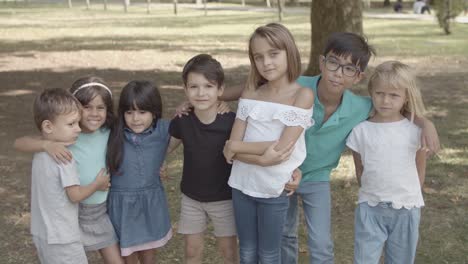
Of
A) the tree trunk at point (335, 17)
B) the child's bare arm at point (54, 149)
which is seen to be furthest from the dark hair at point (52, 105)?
the tree trunk at point (335, 17)

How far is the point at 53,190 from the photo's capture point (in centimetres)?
284

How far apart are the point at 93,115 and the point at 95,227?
587mm

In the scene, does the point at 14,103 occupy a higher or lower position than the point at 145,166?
lower

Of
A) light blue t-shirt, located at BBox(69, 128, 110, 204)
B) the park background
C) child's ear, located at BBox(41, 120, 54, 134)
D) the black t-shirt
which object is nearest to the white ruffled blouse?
the black t-shirt

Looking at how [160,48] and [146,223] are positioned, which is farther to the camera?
[160,48]

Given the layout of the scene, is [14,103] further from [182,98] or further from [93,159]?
[93,159]

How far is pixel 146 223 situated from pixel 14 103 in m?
6.39

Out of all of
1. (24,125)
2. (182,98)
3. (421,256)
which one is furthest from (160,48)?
(421,256)

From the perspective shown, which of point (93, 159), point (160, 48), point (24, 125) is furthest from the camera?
point (160, 48)

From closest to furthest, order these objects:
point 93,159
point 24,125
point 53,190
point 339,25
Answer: point 53,190
point 93,159
point 24,125
point 339,25

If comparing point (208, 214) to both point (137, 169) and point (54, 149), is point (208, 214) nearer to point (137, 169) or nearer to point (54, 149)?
point (137, 169)

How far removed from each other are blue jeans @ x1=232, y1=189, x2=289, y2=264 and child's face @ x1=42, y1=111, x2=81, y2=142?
0.87 meters

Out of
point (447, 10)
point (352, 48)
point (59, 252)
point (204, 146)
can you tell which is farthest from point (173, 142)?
point (447, 10)

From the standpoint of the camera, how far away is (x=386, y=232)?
307 cm
